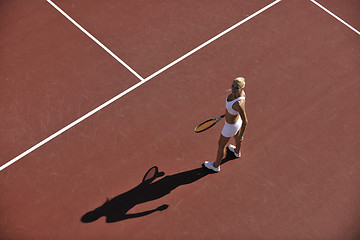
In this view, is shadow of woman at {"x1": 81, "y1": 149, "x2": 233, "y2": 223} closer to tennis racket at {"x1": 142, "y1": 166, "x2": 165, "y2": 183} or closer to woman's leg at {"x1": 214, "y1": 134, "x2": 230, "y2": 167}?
tennis racket at {"x1": 142, "y1": 166, "x2": 165, "y2": 183}

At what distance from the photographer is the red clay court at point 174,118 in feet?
26.8

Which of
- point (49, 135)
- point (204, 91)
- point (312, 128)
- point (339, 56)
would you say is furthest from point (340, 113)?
point (49, 135)

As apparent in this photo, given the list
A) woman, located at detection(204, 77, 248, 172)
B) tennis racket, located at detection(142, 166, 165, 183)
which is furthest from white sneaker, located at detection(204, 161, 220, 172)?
tennis racket, located at detection(142, 166, 165, 183)

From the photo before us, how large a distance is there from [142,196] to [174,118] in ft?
6.93

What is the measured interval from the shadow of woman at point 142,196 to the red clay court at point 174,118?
23 millimetres

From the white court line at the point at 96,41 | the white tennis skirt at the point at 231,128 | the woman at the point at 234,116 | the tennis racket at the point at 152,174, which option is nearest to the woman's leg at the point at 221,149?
the woman at the point at 234,116

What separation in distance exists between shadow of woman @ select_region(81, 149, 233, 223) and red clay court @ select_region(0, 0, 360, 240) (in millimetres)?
23

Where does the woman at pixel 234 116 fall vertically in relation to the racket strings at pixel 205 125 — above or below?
below

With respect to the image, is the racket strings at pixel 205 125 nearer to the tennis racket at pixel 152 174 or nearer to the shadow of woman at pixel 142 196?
the shadow of woman at pixel 142 196

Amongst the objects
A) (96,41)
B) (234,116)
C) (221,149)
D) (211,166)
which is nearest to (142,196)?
(211,166)

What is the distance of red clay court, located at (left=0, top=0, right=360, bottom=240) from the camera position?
8164 millimetres

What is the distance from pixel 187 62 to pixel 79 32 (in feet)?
10.3

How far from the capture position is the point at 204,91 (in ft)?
33.3

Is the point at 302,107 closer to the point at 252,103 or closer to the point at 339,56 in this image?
the point at 252,103
